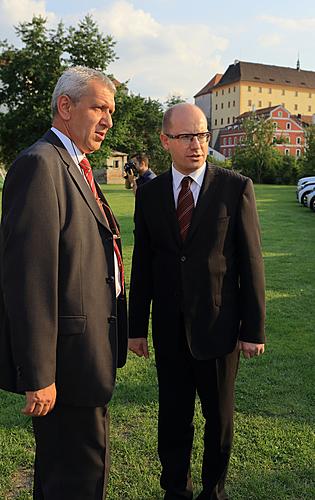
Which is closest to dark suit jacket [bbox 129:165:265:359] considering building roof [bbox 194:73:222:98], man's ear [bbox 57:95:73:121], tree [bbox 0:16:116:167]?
man's ear [bbox 57:95:73:121]

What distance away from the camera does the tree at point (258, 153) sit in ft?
202

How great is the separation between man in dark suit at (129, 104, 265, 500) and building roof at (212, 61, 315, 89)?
4828 inches

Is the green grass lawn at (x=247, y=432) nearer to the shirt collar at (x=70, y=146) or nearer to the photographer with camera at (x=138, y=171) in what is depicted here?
the shirt collar at (x=70, y=146)

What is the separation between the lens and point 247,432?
13.2 feet

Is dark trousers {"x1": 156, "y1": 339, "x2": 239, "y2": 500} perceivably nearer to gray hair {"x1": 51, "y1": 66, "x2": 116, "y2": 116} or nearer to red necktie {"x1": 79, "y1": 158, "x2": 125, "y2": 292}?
red necktie {"x1": 79, "y1": 158, "x2": 125, "y2": 292}

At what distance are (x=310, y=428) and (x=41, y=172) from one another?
3.15 meters

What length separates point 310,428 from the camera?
405 centimetres

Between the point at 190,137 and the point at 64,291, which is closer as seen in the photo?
the point at 64,291

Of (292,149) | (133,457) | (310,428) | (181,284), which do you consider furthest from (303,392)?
(292,149)

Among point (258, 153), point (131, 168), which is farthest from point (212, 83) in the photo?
point (131, 168)

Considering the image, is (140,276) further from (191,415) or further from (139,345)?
(191,415)

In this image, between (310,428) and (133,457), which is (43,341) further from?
(310,428)

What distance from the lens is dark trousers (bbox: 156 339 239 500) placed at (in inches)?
117

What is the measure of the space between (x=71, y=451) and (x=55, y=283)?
84 cm
